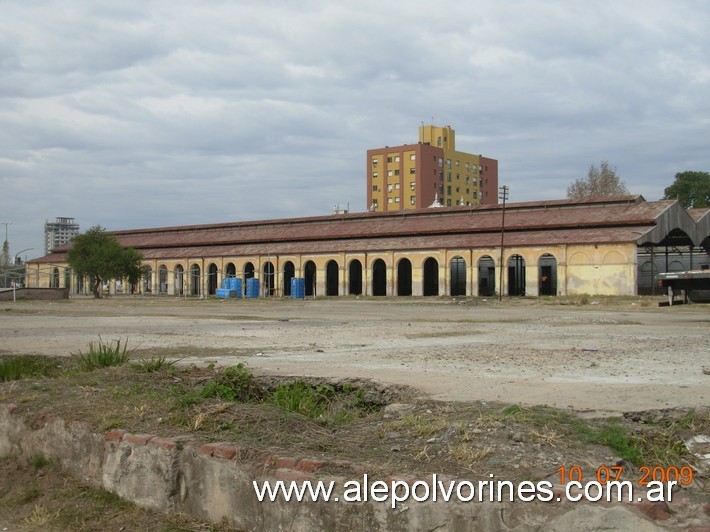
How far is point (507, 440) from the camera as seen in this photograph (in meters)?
4.91

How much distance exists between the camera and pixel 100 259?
6412cm

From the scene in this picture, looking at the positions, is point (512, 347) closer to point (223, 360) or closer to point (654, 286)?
point (223, 360)

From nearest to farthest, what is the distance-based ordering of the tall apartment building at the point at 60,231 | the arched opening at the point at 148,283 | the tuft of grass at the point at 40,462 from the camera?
the tuft of grass at the point at 40,462, the arched opening at the point at 148,283, the tall apartment building at the point at 60,231

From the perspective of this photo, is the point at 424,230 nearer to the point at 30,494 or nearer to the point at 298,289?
the point at 298,289

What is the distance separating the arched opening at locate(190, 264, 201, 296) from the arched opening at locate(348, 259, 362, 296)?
52.6 feet

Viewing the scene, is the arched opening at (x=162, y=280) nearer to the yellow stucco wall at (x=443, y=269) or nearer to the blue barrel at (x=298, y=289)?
the yellow stucco wall at (x=443, y=269)

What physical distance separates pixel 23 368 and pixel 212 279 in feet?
221

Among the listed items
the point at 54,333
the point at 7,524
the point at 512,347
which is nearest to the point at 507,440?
Answer: the point at 7,524

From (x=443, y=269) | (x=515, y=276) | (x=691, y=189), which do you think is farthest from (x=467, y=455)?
(x=691, y=189)

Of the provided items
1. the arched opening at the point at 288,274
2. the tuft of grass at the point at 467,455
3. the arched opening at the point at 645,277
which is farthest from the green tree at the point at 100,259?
the tuft of grass at the point at 467,455

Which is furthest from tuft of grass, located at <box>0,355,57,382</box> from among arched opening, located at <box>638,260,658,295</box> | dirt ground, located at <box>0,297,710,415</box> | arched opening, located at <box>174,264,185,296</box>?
arched opening, located at <box>174,264,185,296</box>

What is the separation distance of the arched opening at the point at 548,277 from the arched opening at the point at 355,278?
17.0 m

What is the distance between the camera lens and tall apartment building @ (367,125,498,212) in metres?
110

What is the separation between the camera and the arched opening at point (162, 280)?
247 feet
